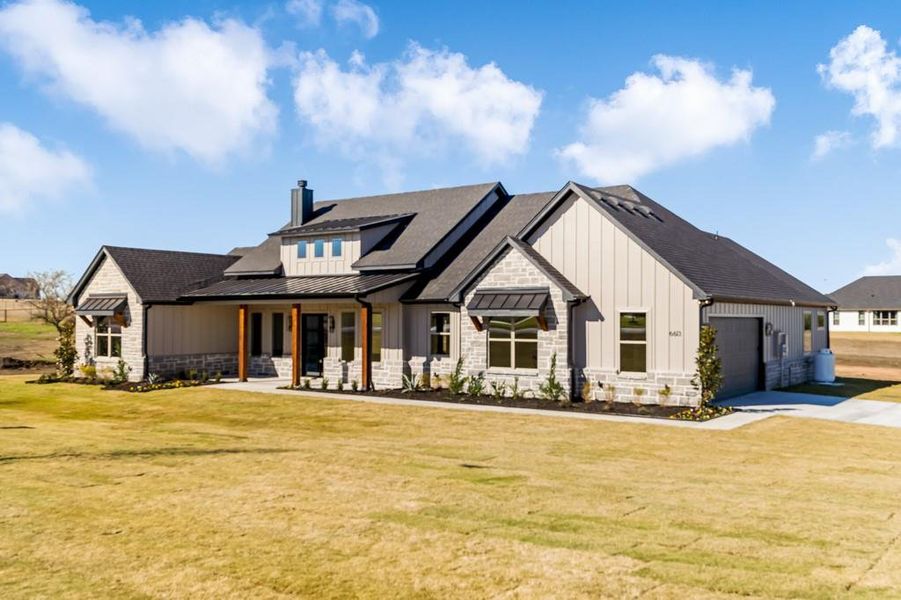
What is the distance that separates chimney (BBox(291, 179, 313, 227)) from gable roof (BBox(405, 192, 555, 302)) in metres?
8.07

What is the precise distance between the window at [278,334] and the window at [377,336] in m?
5.04

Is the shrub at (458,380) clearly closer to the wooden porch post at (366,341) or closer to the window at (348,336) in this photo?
the wooden porch post at (366,341)

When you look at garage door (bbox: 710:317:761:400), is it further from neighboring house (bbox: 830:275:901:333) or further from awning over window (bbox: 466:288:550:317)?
neighboring house (bbox: 830:275:901:333)

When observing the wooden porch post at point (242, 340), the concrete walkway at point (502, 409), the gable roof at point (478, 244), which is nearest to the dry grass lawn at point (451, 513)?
the concrete walkway at point (502, 409)

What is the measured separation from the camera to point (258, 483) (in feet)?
33.7

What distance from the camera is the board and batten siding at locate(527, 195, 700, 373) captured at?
19.2 metres

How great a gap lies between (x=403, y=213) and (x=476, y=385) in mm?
9990

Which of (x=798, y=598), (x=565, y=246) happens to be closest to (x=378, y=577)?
(x=798, y=598)

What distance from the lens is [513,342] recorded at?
21672mm

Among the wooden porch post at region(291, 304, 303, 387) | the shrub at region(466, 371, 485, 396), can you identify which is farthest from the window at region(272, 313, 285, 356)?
the shrub at region(466, 371, 485, 396)

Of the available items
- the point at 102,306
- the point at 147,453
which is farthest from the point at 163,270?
the point at 147,453

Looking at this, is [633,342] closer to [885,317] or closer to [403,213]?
[403,213]

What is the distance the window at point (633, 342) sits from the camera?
1984 cm

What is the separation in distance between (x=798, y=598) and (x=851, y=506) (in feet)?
12.7
